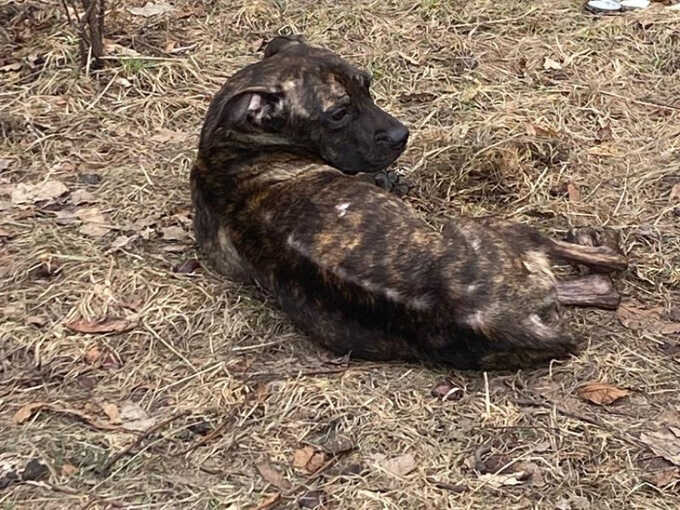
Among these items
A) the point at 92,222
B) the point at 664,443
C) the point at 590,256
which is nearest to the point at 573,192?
the point at 590,256

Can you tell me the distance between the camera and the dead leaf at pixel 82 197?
5852 millimetres

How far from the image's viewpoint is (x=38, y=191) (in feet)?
19.5

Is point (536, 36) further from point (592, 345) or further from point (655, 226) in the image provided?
point (592, 345)

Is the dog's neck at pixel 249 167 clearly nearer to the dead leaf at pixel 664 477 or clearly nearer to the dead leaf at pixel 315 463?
the dead leaf at pixel 315 463

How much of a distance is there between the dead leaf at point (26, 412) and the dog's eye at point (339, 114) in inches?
75.7

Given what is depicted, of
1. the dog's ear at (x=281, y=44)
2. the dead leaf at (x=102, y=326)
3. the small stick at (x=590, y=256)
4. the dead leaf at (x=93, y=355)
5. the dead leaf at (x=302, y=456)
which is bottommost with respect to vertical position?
the dead leaf at (x=93, y=355)

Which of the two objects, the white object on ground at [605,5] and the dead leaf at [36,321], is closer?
the dead leaf at [36,321]

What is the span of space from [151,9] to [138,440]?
442 cm

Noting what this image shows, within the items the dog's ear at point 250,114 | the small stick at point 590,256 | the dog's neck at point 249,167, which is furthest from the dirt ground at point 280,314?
the dog's ear at point 250,114

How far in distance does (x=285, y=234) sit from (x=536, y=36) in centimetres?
334

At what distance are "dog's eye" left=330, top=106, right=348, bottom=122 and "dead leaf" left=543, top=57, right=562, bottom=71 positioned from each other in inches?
88.0

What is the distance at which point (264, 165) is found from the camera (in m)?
5.01

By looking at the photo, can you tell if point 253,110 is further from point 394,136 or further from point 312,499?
point 312,499

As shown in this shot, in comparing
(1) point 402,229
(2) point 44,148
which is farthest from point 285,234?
(2) point 44,148
